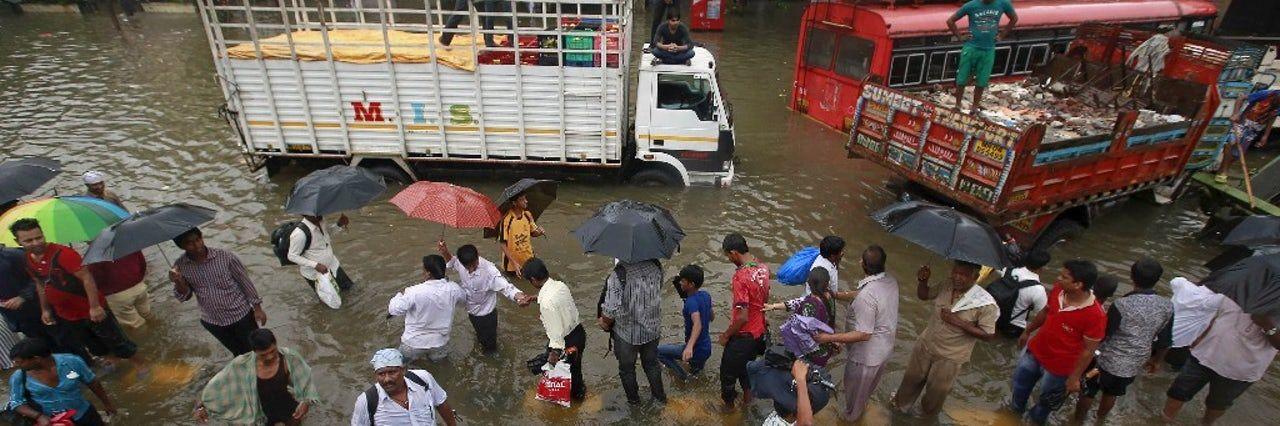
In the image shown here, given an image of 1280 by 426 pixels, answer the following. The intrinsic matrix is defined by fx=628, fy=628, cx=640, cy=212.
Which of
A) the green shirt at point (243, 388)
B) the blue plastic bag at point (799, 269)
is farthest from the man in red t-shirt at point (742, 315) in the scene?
the green shirt at point (243, 388)

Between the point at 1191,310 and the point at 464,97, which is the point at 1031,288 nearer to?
the point at 1191,310

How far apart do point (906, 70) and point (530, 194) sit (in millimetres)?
8401

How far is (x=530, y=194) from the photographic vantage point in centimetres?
660

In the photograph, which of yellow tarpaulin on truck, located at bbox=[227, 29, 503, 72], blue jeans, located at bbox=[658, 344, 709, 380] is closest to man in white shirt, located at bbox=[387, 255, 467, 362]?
blue jeans, located at bbox=[658, 344, 709, 380]

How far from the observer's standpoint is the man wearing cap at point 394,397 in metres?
3.57

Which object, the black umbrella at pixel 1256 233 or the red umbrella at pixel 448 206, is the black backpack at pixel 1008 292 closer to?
the black umbrella at pixel 1256 233

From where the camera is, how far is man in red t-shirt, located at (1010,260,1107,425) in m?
4.23

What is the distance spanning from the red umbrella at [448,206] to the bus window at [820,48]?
9050 millimetres

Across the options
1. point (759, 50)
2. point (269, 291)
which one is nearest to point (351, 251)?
point (269, 291)

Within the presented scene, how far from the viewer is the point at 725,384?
5.21 meters

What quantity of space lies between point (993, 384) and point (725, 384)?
2.73 metres

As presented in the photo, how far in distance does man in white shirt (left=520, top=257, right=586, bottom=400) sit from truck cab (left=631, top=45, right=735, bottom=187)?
15.1ft

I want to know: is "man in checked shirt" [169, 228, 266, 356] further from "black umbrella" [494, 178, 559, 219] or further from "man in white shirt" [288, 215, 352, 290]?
"black umbrella" [494, 178, 559, 219]

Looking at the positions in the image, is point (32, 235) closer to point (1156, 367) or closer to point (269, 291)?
point (269, 291)
